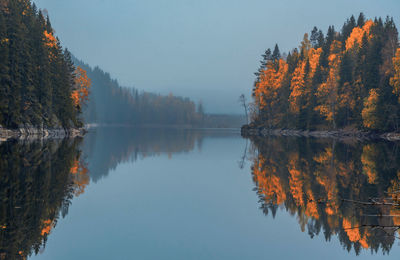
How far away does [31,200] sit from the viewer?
11.5 m

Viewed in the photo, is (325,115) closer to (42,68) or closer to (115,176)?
(42,68)

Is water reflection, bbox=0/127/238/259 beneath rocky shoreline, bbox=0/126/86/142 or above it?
beneath

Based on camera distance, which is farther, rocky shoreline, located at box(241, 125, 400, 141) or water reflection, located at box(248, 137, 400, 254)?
rocky shoreline, located at box(241, 125, 400, 141)

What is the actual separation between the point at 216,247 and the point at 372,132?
202ft

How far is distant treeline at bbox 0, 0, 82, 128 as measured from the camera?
1800 inches

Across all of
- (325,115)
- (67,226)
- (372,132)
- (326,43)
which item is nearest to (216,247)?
(67,226)

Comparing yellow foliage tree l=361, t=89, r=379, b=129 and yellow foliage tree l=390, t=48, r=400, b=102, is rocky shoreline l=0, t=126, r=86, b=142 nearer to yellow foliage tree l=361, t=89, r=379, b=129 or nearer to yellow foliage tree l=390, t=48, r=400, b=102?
yellow foliage tree l=361, t=89, r=379, b=129

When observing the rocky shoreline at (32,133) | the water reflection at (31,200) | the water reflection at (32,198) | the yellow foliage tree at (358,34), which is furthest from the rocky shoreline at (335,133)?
the water reflection at (31,200)

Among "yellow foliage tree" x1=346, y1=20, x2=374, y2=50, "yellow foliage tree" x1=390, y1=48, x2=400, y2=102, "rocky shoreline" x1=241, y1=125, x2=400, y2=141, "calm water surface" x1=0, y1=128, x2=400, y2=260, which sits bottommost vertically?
"calm water surface" x1=0, y1=128, x2=400, y2=260

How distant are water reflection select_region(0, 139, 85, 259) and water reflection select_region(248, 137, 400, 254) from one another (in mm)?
6282

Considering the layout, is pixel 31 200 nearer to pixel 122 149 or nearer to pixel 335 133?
pixel 122 149

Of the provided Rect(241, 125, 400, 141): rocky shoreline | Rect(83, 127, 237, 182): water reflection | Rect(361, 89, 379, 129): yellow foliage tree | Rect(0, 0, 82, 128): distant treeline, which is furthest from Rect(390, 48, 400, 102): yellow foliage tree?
Rect(0, 0, 82, 128): distant treeline

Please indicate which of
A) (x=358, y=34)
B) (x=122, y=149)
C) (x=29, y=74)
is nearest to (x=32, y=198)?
(x=122, y=149)

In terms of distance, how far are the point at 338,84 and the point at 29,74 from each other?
55.7m
